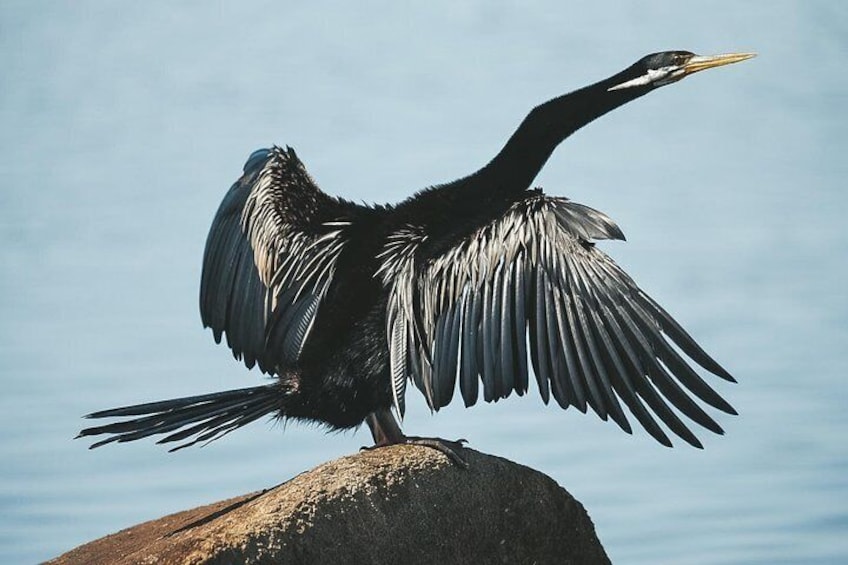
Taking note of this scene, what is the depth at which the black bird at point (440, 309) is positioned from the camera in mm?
3904

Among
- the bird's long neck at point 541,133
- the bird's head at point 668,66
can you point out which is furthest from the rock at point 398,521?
the bird's head at point 668,66

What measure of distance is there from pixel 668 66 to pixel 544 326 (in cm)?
209

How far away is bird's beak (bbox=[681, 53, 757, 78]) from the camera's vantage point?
568cm

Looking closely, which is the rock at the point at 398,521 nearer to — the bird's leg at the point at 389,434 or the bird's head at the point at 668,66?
the bird's leg at the point at 389,434

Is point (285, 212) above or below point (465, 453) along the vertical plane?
above

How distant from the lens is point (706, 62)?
5.72 meters

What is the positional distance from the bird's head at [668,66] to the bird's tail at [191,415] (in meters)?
2.27

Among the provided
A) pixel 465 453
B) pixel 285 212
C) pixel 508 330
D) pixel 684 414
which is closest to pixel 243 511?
pixel 465 453

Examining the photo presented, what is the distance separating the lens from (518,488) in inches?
157

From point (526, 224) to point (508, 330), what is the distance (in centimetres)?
45

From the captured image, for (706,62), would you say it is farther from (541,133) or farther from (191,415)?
(191,415)

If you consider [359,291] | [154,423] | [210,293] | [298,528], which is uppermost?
[210,293]

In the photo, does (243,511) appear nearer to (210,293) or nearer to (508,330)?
(508,330)

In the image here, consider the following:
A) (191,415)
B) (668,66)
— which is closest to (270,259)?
(191,415)
